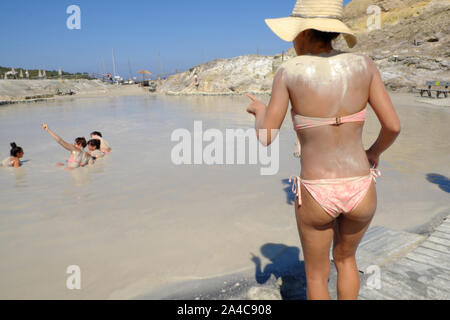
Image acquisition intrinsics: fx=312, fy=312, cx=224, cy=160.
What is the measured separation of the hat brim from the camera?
1.74 meters

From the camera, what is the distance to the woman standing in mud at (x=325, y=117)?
175 centimetres

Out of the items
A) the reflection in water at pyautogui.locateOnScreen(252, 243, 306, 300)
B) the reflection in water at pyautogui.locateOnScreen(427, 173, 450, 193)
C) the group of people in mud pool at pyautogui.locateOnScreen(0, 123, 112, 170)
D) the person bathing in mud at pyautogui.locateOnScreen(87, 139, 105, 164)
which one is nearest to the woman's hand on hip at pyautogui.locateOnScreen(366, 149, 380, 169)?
the reflection in water at pyautogui.locateOnScreen(252, 243, 306, 300)

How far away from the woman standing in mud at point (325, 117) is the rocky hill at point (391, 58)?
2334 cm

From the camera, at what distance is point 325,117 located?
69.7 inches

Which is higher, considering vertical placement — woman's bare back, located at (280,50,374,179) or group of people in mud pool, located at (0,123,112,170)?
woman's bare back, located at (280,50,374,179)

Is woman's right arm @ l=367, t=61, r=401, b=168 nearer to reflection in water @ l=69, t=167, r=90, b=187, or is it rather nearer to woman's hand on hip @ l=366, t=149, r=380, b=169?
woman's hand on hip @ l=366, t=149, r=380, b=169

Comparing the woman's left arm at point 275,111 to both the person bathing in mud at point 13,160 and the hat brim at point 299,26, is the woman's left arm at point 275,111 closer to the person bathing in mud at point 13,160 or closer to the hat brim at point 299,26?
the hat brim at point 299,26

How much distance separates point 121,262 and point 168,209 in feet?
5.14

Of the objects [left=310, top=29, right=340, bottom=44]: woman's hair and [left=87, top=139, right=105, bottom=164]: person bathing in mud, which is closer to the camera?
[left=310, top=29, right=340, bottom=44]: woman's hair

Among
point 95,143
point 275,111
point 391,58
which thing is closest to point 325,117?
point 275,111

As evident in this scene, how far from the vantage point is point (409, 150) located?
27.2ft

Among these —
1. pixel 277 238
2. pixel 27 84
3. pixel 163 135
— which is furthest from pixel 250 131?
pixel 27 84

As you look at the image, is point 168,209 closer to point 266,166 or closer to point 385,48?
point 266,166

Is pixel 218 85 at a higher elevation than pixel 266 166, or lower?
higher
